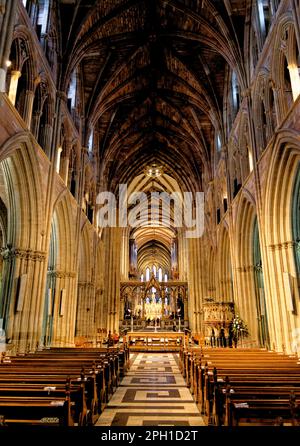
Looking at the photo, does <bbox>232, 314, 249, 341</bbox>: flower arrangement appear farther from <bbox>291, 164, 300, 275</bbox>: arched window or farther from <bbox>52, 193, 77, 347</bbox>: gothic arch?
<bbox>52, 193, 77, 347</bbox>: gothic arch

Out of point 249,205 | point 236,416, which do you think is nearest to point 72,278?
point 249,205

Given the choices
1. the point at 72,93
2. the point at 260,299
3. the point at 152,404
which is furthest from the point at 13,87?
the point at 260,299

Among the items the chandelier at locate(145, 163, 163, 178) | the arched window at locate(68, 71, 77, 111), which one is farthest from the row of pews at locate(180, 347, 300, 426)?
the chandelier at locate(145, 163, 163, 178)

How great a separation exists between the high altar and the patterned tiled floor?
17707 mm

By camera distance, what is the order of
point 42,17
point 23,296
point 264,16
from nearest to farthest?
point 23,296 < point 264,16 < point 42,17

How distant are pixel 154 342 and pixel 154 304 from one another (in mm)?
6337

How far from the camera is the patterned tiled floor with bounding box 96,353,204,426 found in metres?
6.18

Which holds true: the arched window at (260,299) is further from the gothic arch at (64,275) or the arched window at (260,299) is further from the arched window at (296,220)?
the gothic arch at (64,275)

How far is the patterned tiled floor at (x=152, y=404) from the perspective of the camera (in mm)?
6180

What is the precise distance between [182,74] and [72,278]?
15580mm

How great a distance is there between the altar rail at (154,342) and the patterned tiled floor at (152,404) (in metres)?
7.97

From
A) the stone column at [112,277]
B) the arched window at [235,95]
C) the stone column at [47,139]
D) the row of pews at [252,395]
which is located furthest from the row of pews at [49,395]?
the stone column at [112,277]

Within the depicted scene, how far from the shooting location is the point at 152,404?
752 cm

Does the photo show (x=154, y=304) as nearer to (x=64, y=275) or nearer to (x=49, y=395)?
(x=64, y=275)
